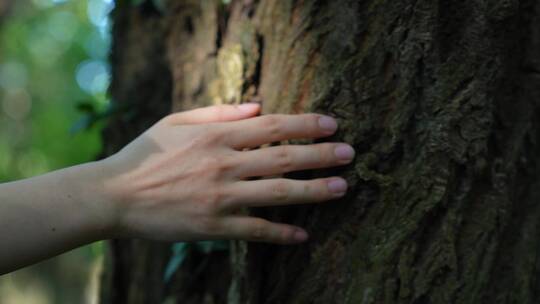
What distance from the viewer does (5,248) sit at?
1.19 meters

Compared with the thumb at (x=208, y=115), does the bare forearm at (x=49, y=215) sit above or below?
below

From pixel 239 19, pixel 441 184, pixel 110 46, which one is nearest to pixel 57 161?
pixel 110 46

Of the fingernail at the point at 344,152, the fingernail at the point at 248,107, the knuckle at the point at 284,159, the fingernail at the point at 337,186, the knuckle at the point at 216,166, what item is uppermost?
the fingernail at the point at 248,107

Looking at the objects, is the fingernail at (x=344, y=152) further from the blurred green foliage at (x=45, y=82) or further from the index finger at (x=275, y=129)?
the blurred green foliage at (x=45, y=82)

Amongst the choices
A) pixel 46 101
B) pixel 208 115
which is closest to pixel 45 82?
pixel 46 101

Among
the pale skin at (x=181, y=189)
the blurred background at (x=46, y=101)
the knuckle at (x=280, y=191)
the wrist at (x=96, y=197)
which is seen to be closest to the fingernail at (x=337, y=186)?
the pale skin at (x=181, y=189)

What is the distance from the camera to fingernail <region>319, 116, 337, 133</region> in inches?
52.1

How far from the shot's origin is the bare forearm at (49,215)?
47.1 inches

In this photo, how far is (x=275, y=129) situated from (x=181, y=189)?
0.90 feet

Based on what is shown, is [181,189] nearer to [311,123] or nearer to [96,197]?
[96,197]

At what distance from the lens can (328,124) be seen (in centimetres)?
133

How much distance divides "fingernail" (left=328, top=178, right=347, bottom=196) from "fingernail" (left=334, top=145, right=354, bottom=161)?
6 cm

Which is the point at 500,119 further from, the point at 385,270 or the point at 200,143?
the point at 200,143

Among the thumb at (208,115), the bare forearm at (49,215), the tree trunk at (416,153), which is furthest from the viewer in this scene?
the thumb at (208,115)
